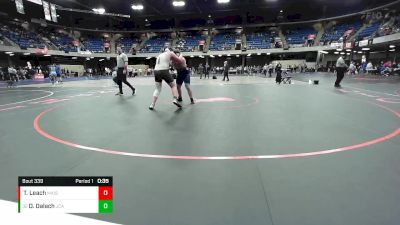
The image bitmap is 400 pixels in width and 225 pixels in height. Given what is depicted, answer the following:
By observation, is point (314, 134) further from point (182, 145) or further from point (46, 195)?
point (46, 195)

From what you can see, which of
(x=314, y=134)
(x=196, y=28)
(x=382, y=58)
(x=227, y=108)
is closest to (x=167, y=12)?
(x=196, y=28)

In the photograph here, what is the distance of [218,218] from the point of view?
6.22ft

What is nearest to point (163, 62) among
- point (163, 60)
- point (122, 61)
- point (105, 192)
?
point (163, 60)

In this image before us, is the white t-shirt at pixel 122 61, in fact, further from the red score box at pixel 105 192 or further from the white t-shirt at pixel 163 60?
the red score box at pixel 105 192

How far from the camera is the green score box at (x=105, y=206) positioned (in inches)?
75.1

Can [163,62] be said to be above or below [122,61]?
below

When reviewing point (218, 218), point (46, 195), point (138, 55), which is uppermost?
point (138, 55)

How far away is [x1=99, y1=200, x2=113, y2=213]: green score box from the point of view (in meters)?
1.91

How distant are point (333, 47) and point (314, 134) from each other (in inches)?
1380
